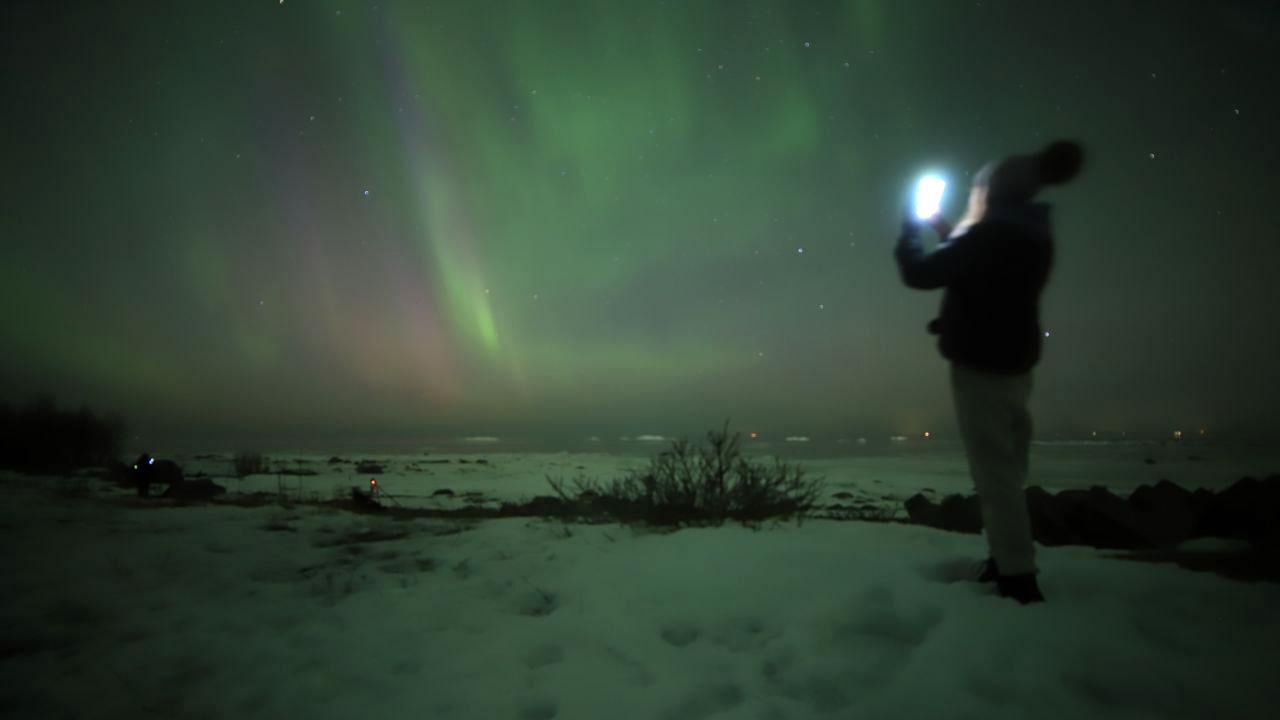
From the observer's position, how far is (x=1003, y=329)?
95.8 inches

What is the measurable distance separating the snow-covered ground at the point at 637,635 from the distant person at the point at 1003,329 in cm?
37

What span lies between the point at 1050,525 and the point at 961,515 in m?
0.95

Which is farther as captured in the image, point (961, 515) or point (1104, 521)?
point (961, 515)

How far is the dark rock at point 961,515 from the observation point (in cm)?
580

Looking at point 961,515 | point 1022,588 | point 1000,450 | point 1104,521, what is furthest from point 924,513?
point 1000,450

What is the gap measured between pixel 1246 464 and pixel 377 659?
17.7 metres

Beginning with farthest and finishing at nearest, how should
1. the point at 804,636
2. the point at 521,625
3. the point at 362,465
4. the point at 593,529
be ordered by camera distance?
the point at 362,465, the point at 593,529, the point at 521,625, the point at 804,636

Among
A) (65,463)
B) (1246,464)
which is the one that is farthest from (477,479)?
(1246,464)

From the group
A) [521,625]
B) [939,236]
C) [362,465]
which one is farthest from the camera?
[362,465]

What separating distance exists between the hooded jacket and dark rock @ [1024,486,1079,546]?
3818 mm

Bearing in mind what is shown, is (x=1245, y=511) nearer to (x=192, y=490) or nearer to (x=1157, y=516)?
(x=1157, y=516)

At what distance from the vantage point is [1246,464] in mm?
12148

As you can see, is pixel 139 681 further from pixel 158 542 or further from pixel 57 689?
pixel 158 542

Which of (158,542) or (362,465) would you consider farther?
(362,465)
